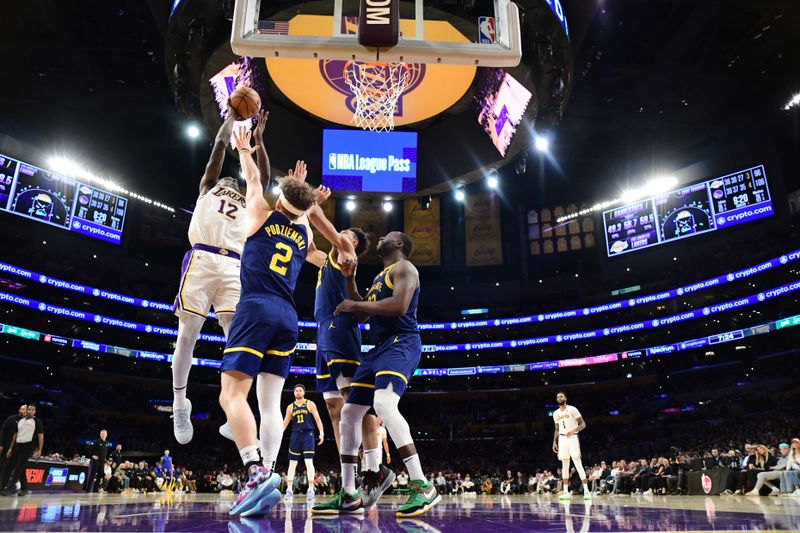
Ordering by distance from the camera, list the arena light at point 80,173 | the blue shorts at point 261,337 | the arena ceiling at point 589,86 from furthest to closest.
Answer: the arena light at point 80,173, the arena ceiling at point 589,86, the blue shorts at point 261,337

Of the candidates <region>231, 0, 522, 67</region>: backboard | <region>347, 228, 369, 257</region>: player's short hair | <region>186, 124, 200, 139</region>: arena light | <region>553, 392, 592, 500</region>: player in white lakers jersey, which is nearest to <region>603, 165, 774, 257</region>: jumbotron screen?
<region>553, 392, 592, 500</region>: player in white lakers jersey

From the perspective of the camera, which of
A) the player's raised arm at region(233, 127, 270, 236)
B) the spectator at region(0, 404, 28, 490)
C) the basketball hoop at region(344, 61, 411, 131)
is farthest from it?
the basketball hoop at region(344, 61, 411, 131)

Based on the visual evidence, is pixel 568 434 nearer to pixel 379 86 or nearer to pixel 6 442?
pixel 379 86

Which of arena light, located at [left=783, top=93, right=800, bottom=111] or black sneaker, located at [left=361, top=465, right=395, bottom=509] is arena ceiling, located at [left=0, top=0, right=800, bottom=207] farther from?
black sneaker, located at [left=361, top=465, right=395, bottom=509]

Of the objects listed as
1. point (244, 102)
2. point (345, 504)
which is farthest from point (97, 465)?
point (244, 102)

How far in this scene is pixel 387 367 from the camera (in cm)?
477

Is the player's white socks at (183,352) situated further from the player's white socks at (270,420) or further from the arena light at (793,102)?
the arena light at (793,102)

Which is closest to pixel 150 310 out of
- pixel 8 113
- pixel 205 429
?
pixel 205 429

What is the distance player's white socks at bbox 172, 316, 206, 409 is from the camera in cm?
547

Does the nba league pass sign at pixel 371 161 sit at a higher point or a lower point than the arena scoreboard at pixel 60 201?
lower

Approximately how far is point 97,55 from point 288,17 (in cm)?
1334

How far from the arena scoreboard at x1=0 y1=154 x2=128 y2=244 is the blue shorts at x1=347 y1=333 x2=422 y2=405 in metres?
28.4

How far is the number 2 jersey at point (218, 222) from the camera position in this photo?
18.3 ft

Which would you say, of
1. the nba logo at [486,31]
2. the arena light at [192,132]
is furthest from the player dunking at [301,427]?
the arena light at [192,132]
